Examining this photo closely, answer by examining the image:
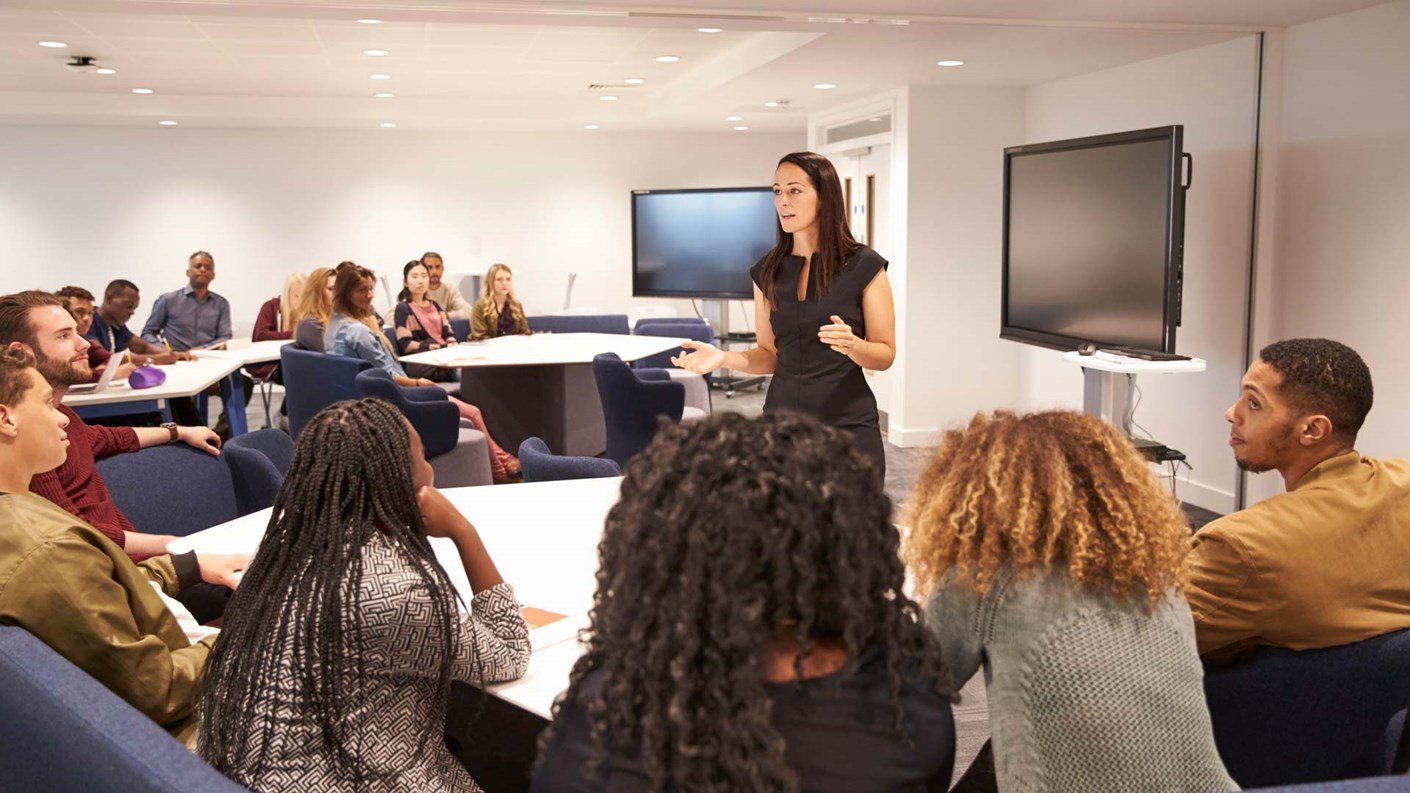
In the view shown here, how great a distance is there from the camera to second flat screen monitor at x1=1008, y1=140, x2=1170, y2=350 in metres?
5.50

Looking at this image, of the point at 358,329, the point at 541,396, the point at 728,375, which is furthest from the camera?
the point at 728,375

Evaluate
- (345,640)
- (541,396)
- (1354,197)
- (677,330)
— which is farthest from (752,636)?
(677,330)

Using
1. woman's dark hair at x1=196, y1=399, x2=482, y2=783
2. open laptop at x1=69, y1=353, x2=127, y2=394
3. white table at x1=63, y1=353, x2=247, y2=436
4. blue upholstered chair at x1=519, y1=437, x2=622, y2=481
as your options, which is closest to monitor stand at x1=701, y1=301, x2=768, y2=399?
white table at x1=63, y1=353, x2=247, y2=436

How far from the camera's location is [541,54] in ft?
26.8

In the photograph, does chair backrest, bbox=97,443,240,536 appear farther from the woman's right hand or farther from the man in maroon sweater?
the woman's right hand

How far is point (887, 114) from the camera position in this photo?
27.9 ft

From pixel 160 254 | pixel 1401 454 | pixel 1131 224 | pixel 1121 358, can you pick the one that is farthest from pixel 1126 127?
pixel 160 254

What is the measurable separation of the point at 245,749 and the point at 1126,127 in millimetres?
6426

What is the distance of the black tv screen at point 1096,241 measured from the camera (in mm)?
5383

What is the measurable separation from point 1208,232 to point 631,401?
3260 mm

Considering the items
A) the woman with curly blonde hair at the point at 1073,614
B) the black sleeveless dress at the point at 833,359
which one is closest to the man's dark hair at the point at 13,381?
the woman with curly blonde hair at the point at 1073,614

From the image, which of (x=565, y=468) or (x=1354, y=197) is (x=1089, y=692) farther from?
(x=1354, y=197)

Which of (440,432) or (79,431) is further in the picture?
(440,432)

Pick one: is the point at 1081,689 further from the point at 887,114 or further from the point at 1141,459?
the point at 887,114
